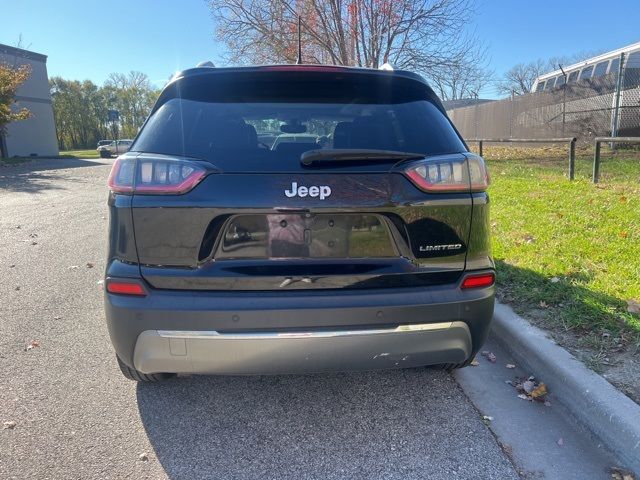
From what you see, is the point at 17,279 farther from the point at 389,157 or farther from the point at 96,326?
the point at 389,157

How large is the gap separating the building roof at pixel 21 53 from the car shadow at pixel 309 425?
116 ft

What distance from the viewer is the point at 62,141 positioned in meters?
66.5

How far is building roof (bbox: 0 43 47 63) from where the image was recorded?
30.0 metres

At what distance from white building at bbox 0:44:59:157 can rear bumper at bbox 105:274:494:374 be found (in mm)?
34509

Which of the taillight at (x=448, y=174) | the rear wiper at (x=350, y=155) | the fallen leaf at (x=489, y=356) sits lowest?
the fallen leaf at (x=489, y=356)

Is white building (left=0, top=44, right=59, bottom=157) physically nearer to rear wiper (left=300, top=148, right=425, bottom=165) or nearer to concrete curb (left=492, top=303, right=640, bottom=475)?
rear wiper (left=300, top=148, right=425, bottom=165)

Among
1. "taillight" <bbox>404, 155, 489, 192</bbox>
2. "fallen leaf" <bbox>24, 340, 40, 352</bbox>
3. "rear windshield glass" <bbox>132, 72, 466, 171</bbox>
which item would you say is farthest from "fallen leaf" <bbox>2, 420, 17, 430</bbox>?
"taillight" <bbox>404, 155, 489, 192</bbox>

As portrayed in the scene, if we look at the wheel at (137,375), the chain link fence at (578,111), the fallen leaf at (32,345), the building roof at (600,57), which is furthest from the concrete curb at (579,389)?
the building roof at (600,57)

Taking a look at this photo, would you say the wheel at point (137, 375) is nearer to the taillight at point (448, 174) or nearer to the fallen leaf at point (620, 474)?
the taillight at point (448, 174)

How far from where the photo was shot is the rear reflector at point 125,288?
2.13 meters

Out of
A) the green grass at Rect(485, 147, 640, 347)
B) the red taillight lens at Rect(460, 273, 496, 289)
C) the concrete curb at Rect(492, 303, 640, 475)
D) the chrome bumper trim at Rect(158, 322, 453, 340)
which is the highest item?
the red taillight lens at Rect(460, 273, 496, 289)

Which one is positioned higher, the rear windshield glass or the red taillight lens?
the rear windshield glass

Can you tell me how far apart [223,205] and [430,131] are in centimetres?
108

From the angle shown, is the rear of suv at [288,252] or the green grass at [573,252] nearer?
the rear of suv at [288,252]
